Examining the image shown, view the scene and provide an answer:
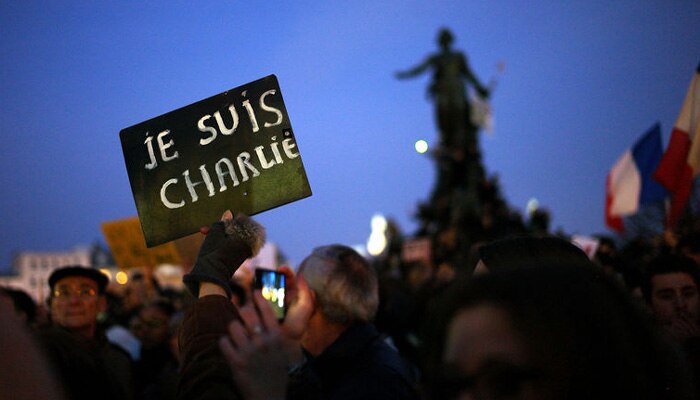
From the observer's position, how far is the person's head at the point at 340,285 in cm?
312

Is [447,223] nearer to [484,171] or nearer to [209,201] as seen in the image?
[484,171]

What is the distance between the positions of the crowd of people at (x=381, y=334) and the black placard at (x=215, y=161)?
0.16m

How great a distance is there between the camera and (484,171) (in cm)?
2344

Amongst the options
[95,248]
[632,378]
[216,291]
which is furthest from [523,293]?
[95,248]

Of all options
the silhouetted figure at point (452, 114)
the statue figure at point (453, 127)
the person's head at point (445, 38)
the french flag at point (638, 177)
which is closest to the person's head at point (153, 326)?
the french flag at point (638, 177)

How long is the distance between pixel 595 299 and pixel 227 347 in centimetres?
74

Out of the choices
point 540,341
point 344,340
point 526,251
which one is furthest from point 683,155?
point 540,341

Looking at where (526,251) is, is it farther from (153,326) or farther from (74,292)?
(153,326)

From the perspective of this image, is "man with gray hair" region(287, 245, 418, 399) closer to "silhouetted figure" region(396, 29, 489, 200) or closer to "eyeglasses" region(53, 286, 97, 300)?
"eyeglasses" region(53, 286, 97, 300)

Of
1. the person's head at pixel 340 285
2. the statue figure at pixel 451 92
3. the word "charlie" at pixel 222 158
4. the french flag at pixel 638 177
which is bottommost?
the french flag at pixel 638 177

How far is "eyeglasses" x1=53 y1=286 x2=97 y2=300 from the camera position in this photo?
Result: 4.57 m

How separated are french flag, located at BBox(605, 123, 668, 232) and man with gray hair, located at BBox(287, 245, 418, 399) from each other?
7579mm

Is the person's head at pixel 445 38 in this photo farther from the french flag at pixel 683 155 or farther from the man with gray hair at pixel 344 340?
the man with gray hair at pixel 344 340

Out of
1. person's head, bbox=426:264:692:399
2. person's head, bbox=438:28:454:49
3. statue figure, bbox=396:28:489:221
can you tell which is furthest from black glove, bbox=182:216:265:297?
person's head, bbox=438:28:454:49
